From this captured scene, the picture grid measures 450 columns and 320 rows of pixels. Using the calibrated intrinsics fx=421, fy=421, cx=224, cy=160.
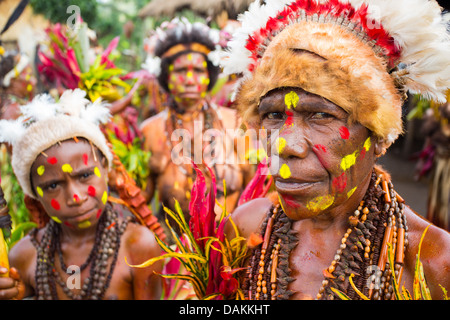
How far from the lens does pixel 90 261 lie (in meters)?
2.77

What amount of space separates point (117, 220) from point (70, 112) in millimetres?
796

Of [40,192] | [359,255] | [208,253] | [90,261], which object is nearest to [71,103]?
[40,192]

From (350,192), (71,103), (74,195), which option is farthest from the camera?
(71,103)

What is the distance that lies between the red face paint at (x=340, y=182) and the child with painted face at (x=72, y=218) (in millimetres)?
1492

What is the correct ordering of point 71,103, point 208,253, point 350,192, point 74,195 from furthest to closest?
point 71,103 → point 74,195 → point 208,253 → point 350,192

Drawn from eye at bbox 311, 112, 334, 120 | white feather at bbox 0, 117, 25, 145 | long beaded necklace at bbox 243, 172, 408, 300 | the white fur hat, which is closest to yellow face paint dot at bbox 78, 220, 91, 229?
the white fur hat

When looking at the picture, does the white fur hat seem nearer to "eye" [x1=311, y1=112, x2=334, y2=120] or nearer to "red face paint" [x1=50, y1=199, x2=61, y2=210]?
"red face paint" [x1=50, y1=199, x2=61, y2=210]

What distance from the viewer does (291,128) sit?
5.68ft

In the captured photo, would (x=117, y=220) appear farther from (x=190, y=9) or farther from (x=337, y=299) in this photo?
→ (x=190, y=9)

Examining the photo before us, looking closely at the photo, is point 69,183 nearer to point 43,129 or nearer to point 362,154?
point 43,129

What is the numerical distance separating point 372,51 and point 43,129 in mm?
1992

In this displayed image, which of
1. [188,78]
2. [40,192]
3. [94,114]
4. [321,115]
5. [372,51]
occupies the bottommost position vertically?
[40,192]

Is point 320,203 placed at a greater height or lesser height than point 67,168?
lesser

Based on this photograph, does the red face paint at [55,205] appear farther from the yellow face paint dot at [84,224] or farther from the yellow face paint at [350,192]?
the yellow face paint at [350,192]
